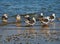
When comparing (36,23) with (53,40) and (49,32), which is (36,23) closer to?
(49,32)

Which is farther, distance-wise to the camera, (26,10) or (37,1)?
(37,1)

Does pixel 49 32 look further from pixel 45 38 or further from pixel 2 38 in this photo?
pixel 2 38

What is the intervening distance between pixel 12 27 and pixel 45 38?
10.7 feet

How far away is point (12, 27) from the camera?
50.6ft

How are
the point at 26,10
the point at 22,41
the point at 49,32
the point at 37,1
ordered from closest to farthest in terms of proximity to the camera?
1. the point at 22,41
2. the point at 49,32
3. the point at 26,10
4. the point at 37,1

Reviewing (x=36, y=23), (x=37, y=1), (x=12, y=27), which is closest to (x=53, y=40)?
(x=12, y=27)

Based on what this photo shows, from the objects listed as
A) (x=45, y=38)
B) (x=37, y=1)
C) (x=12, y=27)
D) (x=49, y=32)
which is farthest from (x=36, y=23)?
(x=37, y=1)

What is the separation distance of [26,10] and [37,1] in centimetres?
661

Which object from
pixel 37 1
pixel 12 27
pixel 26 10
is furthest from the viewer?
pixel 37 1

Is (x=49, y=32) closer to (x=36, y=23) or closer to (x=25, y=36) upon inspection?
(x=25, y=36)

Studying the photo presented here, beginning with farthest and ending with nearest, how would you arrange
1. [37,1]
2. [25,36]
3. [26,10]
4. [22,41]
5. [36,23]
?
1. [37,1]
2. [26,10]
3. [36,23]
4. [25,36]
5. [22,41]

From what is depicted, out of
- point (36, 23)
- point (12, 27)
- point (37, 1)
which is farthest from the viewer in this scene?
point (37, 1)

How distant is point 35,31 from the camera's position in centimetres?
1409

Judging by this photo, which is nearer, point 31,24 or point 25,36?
point 25,36
